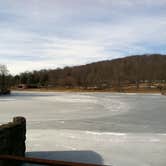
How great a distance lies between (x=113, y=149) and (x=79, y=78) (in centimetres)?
8180

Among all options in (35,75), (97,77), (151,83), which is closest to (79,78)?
(97,77)

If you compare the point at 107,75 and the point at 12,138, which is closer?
the point at 12,138

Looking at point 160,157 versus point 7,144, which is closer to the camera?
point 7,144

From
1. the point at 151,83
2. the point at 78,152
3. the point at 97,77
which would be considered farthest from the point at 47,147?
the point at 97,77

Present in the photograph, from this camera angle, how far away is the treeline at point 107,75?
80000mm

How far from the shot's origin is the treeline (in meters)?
80.0

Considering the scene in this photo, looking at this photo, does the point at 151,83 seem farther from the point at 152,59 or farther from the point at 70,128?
the point at 70,128

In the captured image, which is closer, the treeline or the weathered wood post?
the weathered wood post

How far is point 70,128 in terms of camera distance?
9766mm

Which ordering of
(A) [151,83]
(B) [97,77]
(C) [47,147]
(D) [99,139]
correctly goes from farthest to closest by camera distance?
(B) [97,77] < (A) [151,83] < (D) [99,139] < (C) [47,147]

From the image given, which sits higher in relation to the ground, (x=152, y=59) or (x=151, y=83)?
(x=152, y=59)

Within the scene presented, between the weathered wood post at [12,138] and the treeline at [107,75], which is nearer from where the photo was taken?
the weathered wood post at [12,138]

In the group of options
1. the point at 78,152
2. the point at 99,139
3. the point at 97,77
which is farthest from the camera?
the point at 97,77

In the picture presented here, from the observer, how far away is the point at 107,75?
290 feet
